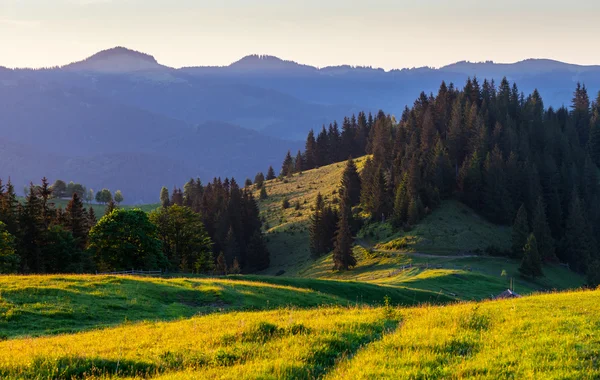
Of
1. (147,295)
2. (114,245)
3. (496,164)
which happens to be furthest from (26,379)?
(496,164)

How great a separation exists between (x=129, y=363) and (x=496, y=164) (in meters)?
103

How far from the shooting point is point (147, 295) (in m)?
29.2

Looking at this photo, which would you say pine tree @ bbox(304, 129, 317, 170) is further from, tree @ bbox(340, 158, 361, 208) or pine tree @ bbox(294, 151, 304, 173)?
tree @ bbox(340, 158, 361, 208)

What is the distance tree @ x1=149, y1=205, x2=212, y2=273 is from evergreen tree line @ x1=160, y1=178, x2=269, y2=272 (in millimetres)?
24115

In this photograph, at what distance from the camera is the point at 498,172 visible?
10219 centimetres

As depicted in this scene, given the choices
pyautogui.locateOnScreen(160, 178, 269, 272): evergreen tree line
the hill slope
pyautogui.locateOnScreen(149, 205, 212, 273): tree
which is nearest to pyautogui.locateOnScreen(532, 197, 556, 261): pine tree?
the hill slope

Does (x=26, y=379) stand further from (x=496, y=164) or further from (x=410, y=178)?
(x=496, y=164)

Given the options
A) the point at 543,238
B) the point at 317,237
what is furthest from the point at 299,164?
the point at 543,238

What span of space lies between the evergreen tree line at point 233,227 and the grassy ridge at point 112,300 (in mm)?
64858

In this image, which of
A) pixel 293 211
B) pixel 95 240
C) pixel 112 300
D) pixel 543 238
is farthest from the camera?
pixel 293 211

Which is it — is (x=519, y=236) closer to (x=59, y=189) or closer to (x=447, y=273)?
(x=447, y=273)

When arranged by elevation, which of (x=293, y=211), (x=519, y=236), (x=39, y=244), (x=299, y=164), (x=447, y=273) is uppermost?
(x=299, y=164)

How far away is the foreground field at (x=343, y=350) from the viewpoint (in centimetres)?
1095

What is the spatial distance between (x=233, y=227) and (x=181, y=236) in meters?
44.0
